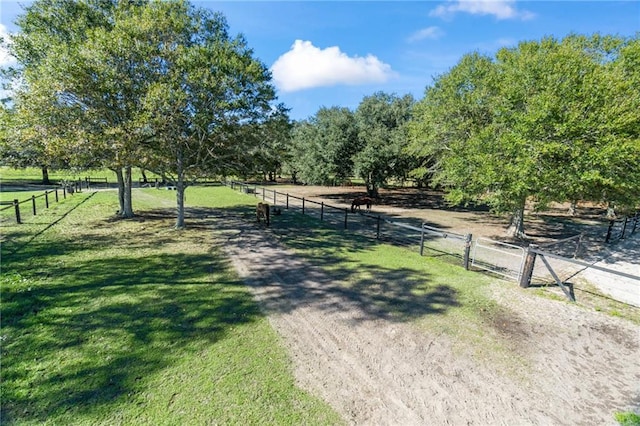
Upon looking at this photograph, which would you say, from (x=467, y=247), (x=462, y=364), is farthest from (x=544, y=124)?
(x=462, y=364)

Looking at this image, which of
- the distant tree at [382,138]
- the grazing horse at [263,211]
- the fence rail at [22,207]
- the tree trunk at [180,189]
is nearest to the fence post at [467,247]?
the grazing horse at [263,211]

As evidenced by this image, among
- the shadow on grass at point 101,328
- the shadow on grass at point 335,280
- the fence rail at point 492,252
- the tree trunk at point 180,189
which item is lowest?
the shadow on grass at point 101,328

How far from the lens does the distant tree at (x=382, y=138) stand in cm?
2242

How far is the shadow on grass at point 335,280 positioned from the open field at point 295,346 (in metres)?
0.05

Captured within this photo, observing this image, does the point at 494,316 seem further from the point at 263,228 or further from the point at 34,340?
the point at 263,228

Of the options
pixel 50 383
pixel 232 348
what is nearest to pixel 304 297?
pixel 232 348

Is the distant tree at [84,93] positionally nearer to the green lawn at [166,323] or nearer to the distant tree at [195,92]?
the distant tree at [195,92]

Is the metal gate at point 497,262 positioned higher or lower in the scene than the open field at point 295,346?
higher

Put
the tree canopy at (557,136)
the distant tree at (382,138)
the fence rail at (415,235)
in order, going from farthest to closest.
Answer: the distant tree at (382,138) → the fence rail at (415,235) → the tree canopy at (557,136)

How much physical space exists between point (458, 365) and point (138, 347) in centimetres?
465

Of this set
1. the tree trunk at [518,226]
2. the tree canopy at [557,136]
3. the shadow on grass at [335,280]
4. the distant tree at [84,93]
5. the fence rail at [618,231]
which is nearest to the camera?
the shadow on grass at [335,280]

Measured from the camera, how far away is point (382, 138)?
23031mm

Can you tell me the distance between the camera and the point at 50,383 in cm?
363

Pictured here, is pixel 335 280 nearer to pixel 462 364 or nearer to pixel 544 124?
pixel 462 364
